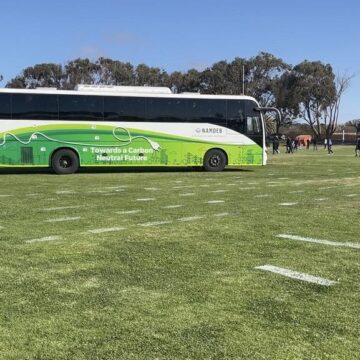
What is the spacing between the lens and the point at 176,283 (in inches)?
215

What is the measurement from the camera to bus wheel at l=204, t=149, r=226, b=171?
2361 centimetres

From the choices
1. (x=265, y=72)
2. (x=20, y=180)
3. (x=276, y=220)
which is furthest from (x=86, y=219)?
(x=265, y=72)

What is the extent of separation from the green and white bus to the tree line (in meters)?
48.8

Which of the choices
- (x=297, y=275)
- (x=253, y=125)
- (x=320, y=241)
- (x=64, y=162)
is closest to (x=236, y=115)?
(x=253, y=125)

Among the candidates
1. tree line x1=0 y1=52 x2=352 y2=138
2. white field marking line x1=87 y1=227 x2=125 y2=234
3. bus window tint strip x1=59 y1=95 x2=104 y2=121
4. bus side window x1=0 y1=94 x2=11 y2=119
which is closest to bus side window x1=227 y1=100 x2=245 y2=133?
bus window tint strip x1=59 y1=95 x2=104 y2=121

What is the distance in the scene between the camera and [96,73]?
Answer: 2886 inches

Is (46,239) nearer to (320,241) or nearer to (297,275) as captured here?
(297,275)

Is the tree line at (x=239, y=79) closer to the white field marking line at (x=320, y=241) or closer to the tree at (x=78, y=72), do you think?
the tree at (x=78, y=72)

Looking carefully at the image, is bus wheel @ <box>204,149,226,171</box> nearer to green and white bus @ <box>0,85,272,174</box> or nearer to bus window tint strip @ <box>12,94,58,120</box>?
green and white bus @ <box>0,85,272,174</box>

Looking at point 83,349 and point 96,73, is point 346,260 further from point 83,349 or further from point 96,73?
point 96,73

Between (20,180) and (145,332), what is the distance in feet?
48.9

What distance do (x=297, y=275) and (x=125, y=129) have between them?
17316 mm

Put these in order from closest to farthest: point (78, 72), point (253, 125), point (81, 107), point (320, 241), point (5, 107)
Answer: point (320, 241)
point (5, 107)
point (81, 107)
point (253, 125)
point (78, 72)

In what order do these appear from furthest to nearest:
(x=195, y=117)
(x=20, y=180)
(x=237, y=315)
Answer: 1. (x=195, y=117)
2. (x=20, y=180)
3. (x=237, y=315)
